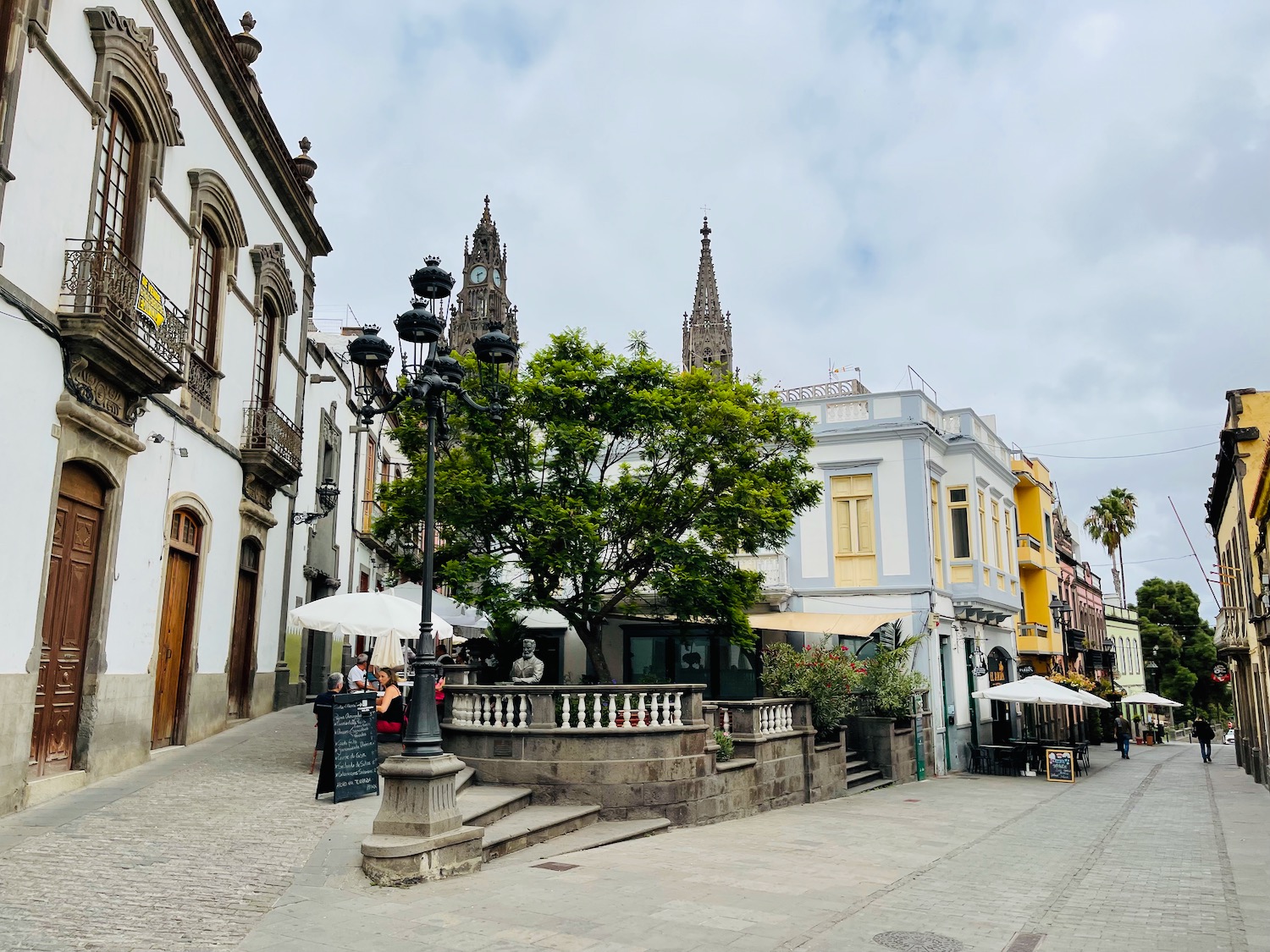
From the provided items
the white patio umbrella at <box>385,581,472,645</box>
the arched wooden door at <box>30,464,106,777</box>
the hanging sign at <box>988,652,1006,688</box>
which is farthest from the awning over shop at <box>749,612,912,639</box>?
the arched wooden door at <box>30,464,106,777</box>

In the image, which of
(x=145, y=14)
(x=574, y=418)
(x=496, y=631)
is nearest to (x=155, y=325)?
(x=145, y=14)

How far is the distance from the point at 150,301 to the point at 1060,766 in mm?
21254

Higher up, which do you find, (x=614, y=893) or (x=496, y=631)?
(x=496, y=631)

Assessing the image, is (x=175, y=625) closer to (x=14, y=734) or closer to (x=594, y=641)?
(x=14, y=734)

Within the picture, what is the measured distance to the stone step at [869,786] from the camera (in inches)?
696

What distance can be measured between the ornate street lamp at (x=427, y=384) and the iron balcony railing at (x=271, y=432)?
257 inches

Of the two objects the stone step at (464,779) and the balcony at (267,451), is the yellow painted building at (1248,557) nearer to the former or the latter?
the stone step at (464,779)

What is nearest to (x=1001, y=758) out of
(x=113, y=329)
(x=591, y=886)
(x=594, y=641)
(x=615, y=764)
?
(x=594, y=641)

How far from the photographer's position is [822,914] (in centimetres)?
748

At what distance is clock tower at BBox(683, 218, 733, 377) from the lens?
8188cm

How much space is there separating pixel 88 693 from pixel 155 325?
173 inches

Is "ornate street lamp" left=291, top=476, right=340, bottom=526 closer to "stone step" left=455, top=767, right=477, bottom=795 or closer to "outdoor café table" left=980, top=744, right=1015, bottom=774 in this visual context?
"stone step" left=455, top=767, right=477, bottom=795

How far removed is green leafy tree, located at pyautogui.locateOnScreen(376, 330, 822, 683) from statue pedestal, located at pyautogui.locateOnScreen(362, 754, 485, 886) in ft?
19.4

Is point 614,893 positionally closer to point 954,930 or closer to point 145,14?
point 954,930
